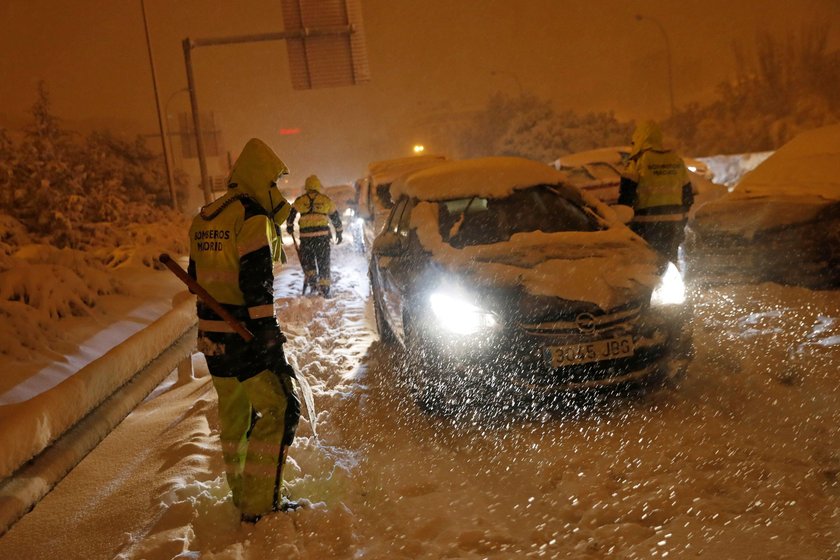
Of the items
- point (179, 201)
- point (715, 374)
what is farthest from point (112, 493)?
point (179, 201)

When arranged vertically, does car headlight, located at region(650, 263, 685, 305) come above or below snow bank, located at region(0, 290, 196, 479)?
below

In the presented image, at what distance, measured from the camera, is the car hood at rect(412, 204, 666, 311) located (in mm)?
4375

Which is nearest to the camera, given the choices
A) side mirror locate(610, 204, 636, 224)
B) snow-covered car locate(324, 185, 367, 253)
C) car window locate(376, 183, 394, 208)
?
side mirror locate(610, 204, 636, 224)

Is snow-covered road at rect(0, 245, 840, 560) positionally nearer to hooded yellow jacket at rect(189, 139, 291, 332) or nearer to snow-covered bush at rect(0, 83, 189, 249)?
hooded yellow jacket at rect(189, 139, 291, 332)

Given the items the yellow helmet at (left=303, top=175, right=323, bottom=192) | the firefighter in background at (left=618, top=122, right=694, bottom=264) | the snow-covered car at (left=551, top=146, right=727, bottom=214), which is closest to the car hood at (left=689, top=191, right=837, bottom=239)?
the firefighter in background at (left=618, top=122, right=694, bottom=264)

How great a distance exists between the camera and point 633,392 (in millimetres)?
4402

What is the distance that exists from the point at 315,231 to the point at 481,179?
175 inches

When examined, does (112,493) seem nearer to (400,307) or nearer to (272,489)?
(272,489)

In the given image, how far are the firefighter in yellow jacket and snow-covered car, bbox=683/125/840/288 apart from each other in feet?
18.4

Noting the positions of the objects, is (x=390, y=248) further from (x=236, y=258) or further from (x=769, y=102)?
(x=769, y=102)

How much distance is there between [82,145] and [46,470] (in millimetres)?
29872

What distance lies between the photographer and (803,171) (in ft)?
25.0

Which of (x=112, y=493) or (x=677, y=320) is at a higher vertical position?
(x=677, y=320)

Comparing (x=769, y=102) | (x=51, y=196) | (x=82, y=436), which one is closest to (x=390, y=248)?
(x=82, y=436)
